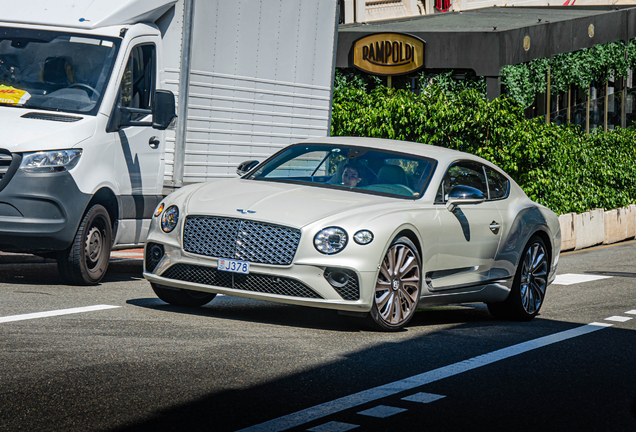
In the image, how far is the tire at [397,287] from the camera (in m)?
7.42

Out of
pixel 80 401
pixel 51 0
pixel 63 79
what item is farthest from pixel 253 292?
pixel 51 0

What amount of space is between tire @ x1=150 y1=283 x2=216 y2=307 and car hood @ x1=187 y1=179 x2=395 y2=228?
864 mm

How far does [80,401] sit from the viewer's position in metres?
4.88

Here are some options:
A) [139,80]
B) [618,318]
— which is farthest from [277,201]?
[618,318]

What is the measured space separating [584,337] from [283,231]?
2.65 metres

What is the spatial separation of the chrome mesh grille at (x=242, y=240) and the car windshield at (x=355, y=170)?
42.1 inches

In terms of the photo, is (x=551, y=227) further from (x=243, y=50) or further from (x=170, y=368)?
(x=170, y=368)

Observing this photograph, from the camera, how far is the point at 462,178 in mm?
8797

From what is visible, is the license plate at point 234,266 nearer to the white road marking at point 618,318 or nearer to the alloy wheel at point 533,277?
the alloy wheel at point 533,277

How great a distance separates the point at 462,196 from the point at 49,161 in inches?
141

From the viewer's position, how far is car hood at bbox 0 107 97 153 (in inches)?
345

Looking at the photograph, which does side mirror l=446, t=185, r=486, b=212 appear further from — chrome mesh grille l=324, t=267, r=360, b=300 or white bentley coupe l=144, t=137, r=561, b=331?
chrome mesh grille l=324, t=267, r=360, b=300

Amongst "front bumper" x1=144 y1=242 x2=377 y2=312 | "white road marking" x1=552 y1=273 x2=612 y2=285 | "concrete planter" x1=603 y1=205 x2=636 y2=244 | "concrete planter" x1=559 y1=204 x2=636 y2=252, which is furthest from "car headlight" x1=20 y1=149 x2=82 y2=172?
"concrete planter" x1=603 y1=205 x2=636 y2=244

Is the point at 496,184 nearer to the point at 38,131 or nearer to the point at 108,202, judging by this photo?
the point at 108,202
